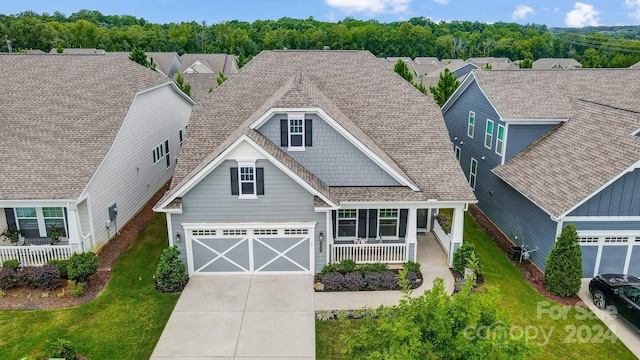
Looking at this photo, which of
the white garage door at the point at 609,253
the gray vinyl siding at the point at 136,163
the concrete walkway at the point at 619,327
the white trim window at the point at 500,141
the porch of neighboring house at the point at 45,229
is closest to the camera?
the concrete walkway at the point at 619,327

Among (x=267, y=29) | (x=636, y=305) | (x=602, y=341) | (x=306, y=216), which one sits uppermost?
(x=267, y=29)

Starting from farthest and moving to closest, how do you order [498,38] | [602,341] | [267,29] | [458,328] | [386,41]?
[498,38], [267,29], [386,41], [602,341], [458,328]

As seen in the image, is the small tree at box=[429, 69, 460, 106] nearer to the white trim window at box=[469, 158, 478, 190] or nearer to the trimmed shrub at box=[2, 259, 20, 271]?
the white trim window at box=[469, 158, 478, 190]

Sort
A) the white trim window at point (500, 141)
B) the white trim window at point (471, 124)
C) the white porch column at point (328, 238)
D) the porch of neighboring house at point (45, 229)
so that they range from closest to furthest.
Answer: the white porch column at point (328, 238), the porch of neighboring house at point (45, 229), the white trim window at point (500, 141), the white trim window at point (471, 124)

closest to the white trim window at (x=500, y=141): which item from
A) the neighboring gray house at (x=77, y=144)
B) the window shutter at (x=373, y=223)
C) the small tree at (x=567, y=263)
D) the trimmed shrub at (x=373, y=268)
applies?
the small tree at (x=567, y=263)

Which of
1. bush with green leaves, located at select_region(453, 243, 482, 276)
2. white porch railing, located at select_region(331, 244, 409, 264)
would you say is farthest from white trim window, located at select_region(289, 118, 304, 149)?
bush with green leaves, located at select_region(453, 243, 482, 276)

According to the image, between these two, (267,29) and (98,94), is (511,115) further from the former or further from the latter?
(267,29)

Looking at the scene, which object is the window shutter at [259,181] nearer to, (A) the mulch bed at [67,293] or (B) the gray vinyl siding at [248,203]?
(B) the gray vinyl siding at [248,203]

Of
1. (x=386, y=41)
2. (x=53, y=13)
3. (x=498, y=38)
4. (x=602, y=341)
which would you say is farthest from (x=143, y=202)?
(x=53, y=13)
